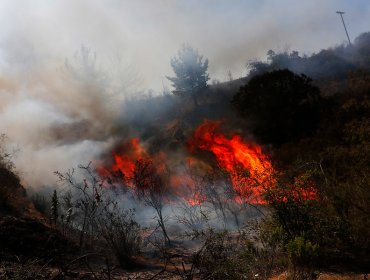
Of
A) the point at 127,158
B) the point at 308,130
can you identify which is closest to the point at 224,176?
the point at 308,130

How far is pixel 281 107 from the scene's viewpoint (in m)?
24.2

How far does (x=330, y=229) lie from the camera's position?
966 centimetres

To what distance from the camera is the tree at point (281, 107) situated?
23406mm

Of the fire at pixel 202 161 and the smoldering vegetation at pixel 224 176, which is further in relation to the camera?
the fire at pixel 202 161

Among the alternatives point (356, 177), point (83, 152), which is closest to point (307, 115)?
point (356, 177)

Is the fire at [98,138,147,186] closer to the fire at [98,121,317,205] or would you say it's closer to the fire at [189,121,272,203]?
the fire at [98,121,317,205]

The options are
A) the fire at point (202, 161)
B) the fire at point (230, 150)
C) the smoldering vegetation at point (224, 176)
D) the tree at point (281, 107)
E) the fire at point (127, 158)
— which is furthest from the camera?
the fire at point (127, 158)

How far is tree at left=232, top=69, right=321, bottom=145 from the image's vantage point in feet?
76.8

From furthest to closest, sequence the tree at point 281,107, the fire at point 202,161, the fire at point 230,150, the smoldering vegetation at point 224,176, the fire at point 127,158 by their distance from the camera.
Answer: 1. the fire at point 127,158
2. the tree at point 281,107
3. the fire at point 230,150
4. the fire at point 202,161
5. the smoldering vegetation at point 224,176

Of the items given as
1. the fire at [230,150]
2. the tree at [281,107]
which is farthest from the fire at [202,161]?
the tree at [281,107]

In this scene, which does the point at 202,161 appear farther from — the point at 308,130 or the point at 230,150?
the point at 308,130

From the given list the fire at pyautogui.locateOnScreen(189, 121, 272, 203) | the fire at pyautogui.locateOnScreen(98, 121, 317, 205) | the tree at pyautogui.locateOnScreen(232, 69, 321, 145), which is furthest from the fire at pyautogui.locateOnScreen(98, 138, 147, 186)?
the tree at pyautogui.locateOnScreen(232, 69, 321, 145)

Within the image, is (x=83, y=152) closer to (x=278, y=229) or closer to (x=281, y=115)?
(x=281, y=115)

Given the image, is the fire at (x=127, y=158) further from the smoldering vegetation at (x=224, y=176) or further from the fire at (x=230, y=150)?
the fire at (x=230, y=150)
